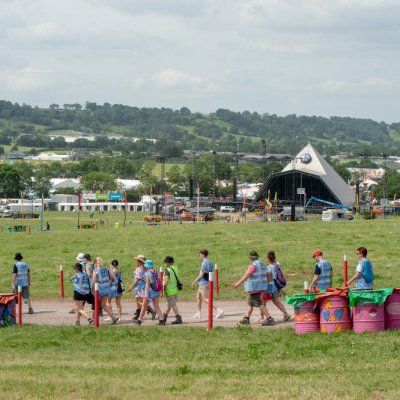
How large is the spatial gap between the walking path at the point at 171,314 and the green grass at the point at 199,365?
2.35 meters

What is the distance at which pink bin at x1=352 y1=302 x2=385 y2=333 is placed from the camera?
18250 millimetres

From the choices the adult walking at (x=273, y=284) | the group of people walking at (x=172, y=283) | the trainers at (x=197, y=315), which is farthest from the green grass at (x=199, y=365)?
the trainers at (x=197, y=315)

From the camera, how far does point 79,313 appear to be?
23.0m

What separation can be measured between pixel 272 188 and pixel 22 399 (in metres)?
144

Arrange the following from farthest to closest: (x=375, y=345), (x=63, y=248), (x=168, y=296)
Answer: (x=63, y=248) < (x=168, y=296) < (x=375, y=345)

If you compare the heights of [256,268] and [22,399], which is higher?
[256,268]

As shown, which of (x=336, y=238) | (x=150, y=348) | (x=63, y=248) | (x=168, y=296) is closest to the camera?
(x=150, y=348)

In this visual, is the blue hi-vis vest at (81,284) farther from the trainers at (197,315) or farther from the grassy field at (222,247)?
the grassy field at (222,247)

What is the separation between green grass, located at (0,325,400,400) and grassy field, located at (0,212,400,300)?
989 centimetres

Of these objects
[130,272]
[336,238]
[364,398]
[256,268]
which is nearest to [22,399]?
[364,398]

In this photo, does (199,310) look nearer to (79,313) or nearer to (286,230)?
(79,313)

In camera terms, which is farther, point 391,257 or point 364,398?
point 391,257

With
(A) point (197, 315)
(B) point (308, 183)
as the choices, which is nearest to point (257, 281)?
(A) point (197, 315)

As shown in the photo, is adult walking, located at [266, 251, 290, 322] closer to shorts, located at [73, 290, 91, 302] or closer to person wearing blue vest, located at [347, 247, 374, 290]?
person wearing blue vest, located at [347, 247, 374, 290]
